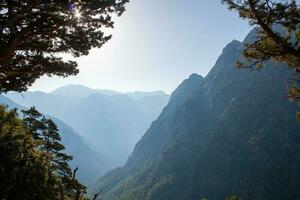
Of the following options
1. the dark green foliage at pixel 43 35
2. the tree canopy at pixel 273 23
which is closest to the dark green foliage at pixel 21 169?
the dark green foliage at pixel 43 35

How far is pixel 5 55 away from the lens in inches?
462

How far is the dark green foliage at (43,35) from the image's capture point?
37.7 ft

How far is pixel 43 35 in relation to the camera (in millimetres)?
12891

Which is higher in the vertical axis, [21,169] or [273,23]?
[273,23]

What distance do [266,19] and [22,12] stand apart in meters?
10.1

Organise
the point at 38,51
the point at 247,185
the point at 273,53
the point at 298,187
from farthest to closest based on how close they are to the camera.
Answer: the point at 247,185, the point at 298,187, the point at 273,53, the point at 38,51

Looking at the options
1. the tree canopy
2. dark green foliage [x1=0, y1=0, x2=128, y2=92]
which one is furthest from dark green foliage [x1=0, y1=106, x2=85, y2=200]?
the tree canopy

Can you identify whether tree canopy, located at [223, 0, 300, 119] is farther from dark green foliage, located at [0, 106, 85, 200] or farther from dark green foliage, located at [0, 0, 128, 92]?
dark green foliage, located at [0, 106, 85, 200]

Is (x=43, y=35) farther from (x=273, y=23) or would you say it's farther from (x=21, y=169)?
(x=273, y=23)

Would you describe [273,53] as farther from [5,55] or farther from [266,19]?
[5,55]

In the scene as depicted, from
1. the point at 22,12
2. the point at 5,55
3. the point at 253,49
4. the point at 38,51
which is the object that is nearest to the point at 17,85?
the point at 38,51

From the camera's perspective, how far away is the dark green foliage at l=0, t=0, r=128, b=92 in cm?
1150

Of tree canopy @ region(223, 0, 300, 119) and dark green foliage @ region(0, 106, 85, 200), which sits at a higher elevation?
tree canopy @ region(223, 0, 300, 119)

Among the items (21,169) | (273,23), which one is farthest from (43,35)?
(273,23)
